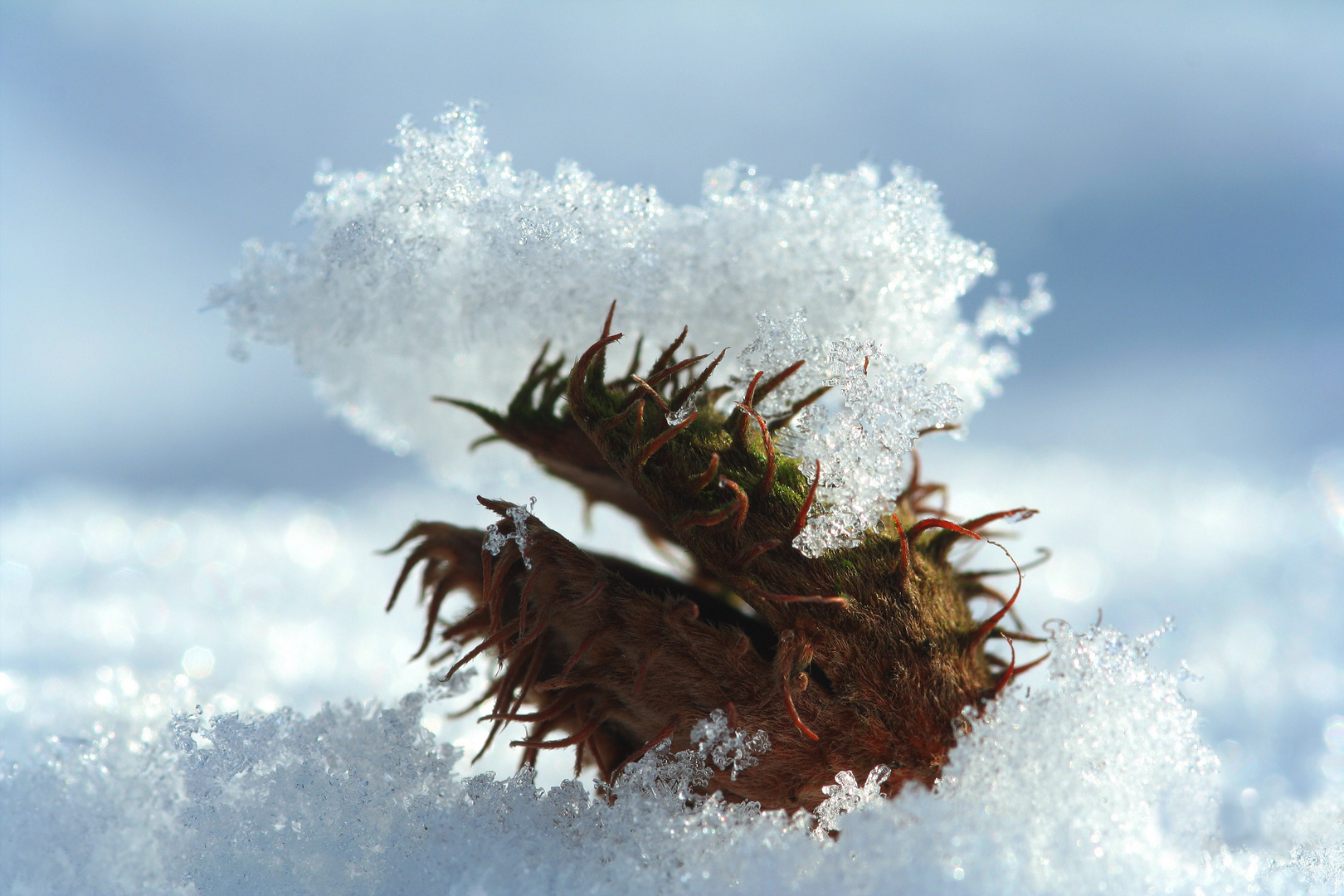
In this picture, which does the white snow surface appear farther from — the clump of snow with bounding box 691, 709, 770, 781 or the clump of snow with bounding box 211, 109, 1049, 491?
the clump of snow with bounding box 211, 109, 1049, 491

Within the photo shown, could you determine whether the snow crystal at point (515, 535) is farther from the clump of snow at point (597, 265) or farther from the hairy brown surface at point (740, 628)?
the clump of snow at point (597, 265)

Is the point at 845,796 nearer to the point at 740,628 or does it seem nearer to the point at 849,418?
the point at 740,628

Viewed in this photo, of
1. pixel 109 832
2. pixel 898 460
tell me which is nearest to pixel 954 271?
pixel 898 460

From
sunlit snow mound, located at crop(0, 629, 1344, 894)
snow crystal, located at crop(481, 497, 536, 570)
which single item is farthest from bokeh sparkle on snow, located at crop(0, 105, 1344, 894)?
snow crystal, located at crop(481, 497, 536, 570)

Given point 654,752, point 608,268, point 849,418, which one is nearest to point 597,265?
point 608,268

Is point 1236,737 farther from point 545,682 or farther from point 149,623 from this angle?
point 149,623

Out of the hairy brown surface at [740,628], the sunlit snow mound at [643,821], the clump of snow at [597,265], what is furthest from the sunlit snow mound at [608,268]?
the sunlit snow mound at [643,821]

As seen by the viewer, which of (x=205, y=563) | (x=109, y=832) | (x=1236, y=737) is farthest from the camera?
(x=205, y=563)
